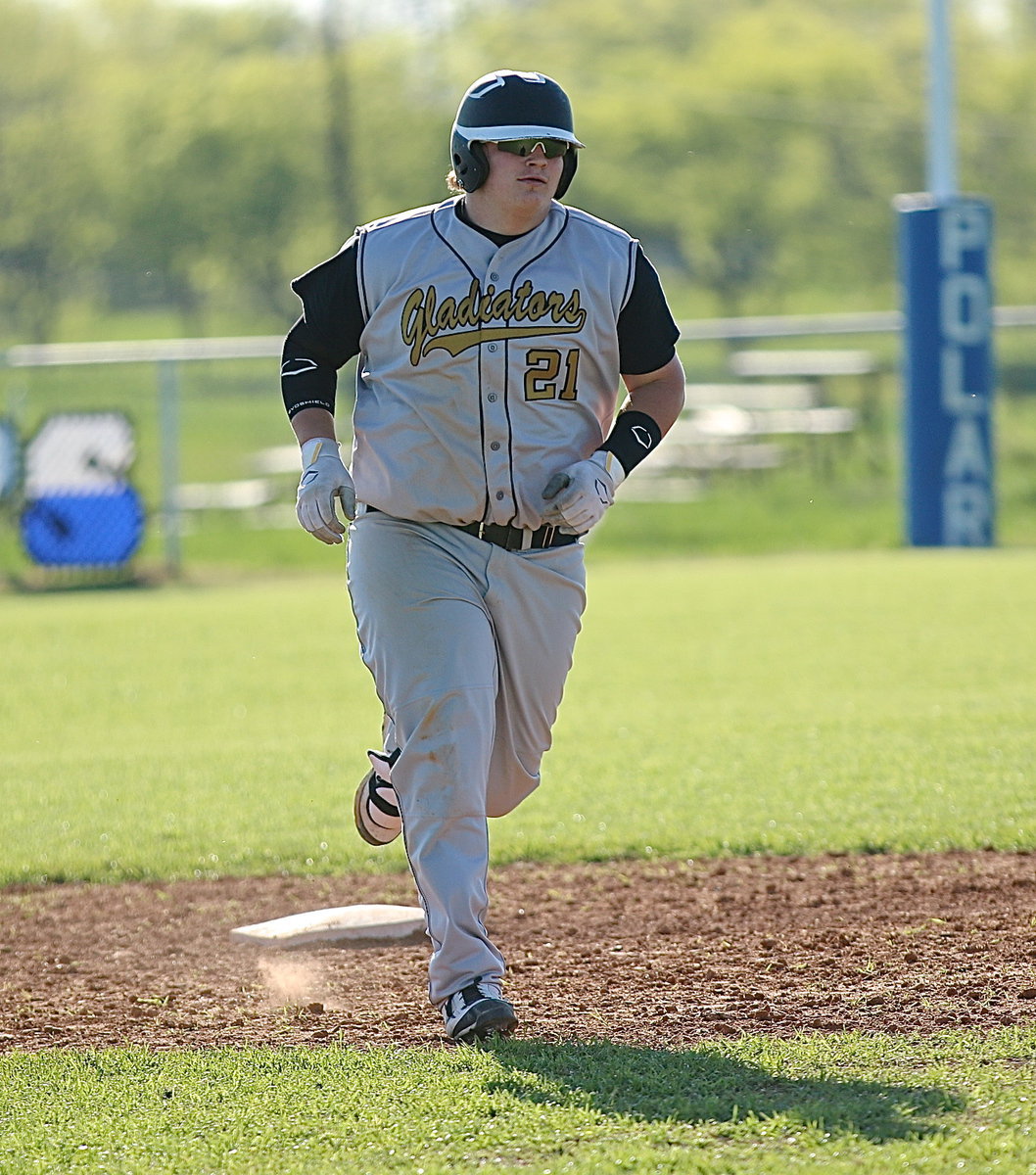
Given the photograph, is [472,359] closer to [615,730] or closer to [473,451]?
[473,451]

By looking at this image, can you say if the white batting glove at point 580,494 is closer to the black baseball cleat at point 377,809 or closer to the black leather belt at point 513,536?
the black leather belt at point 513,536

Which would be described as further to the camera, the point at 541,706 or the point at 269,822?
the point at 269,822

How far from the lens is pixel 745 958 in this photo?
4.64 metres

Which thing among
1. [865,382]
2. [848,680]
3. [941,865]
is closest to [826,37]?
[865,382]

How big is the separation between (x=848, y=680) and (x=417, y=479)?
534cm

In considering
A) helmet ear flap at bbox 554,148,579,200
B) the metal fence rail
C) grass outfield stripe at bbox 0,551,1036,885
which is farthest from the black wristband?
the metal fence rail

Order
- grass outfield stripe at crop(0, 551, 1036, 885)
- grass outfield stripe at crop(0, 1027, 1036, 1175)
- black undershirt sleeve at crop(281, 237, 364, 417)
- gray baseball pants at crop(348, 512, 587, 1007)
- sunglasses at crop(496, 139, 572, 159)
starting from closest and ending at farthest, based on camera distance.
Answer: grass outfield stripe at crop(0, 1027, 1036, 1175), gray baseball pants at crop(348, 512, 587, 1007), sunglasses at crop(496, 139, 572, 159), black undershirt sleeve at crop(281, 237, 364, 417), grass outfield stripe at crop(0, 551, 1036, 885)

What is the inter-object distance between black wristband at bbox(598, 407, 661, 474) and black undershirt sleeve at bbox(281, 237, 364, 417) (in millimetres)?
679

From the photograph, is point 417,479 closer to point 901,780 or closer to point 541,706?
point 541,706

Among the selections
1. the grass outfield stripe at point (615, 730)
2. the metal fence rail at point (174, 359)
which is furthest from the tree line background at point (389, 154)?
the grass outfield stripe at point (615, 730)

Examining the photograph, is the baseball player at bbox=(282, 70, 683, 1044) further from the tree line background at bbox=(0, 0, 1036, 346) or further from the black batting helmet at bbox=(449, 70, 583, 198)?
the tree line background at bbox=(0, 0, 1036, 346)

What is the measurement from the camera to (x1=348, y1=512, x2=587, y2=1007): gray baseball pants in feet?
13.3

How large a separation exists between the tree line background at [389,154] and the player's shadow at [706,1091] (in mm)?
35319

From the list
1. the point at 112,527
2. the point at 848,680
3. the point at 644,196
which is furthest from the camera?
the point at 644,196
